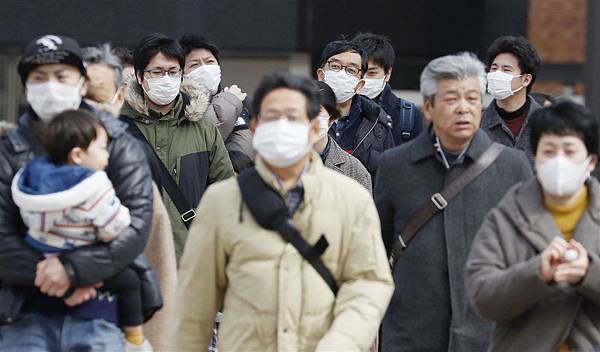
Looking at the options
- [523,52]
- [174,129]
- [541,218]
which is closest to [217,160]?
[174,129]

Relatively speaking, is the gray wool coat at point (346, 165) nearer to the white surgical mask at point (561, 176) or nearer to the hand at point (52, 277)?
the white surgical mask at point (561, 176)

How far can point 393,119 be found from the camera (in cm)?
1047

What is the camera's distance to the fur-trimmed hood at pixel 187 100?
28.7ft

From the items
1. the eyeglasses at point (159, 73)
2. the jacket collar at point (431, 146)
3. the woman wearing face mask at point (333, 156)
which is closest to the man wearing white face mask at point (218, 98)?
the eyeglasses at point (159, 73)

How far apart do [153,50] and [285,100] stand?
10.7ft

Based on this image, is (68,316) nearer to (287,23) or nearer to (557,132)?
(557,132)

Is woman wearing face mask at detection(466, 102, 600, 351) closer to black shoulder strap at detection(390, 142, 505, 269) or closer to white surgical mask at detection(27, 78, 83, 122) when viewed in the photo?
black shoulder strap at detection(390, 142, 505, 269)

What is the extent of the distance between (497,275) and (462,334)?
1157 mm

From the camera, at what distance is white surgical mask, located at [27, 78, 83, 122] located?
6.14 m

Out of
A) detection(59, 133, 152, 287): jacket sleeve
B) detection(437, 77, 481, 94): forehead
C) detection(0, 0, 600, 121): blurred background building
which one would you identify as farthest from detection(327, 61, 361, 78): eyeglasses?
detection(0, 0, 600, 121): blurred background building

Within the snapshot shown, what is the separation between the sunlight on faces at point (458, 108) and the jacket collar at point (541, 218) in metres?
1.07

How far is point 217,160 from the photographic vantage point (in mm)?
8797

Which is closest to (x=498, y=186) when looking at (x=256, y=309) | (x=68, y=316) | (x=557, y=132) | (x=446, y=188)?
(x=446, y=188)

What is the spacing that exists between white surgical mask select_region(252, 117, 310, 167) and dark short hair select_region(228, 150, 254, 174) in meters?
3.53
